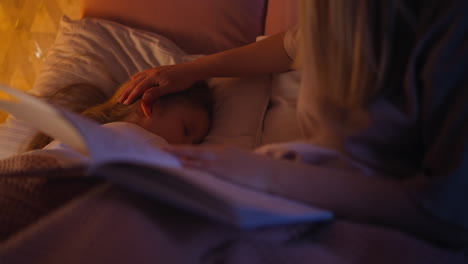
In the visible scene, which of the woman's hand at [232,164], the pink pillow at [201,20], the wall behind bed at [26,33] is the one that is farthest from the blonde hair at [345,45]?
the wall behind bed at [26,33]

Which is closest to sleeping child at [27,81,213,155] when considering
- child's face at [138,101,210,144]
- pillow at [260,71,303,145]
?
child's face at [138,101,210,144]

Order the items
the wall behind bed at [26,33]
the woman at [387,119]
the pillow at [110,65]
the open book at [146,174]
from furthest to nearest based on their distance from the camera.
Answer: the wall behind bed at [26,33] < the pillow at [110,65] < the woman at [387,119] < the open book at [146,174]

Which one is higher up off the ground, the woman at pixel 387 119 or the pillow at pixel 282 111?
the woman at pixel 387 119

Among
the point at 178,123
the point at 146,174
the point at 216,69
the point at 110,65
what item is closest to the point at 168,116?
the point at 178,123

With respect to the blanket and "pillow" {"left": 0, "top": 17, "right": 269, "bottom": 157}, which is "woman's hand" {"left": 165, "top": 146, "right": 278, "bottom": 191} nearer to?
the blanket

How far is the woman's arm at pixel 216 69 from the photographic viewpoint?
0.88 meters

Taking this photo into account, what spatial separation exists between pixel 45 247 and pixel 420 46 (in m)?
0.55

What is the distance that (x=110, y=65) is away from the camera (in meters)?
1.14

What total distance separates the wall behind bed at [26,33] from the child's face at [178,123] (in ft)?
3.73

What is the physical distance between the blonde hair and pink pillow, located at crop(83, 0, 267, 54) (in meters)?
0.67

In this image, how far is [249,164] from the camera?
478 mm

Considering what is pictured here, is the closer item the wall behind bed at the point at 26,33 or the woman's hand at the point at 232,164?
the woman's hand at the point at 232,164

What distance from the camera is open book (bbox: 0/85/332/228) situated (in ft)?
1.05

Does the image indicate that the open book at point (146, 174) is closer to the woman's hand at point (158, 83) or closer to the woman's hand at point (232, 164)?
the woman's hand at point (232, 164)
